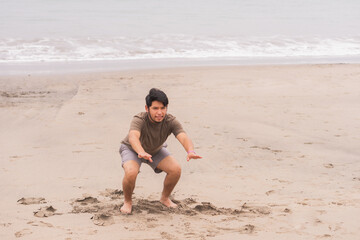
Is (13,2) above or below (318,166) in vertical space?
above

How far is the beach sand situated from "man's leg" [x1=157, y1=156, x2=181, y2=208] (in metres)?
0.12

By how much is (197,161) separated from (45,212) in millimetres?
2133

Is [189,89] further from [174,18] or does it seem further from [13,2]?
[13,2]

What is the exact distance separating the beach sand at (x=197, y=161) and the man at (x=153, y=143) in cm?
23

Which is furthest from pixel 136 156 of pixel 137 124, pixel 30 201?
pixel 30 201

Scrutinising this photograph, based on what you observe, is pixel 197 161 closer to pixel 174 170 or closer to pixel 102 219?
pixel 174 170

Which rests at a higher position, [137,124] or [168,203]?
[137,124]

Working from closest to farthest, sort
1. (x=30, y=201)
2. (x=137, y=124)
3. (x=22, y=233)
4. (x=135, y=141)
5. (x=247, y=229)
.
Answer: (x=22, y=233) < (x=247, y=229) < (x=135, y=141) < (x=137, y=124) < (x=30, y=201)

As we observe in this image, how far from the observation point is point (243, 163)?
18.6ft

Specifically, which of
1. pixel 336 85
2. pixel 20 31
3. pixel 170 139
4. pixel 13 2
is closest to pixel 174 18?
pixel 20 31

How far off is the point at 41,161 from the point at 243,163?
2.26 meters

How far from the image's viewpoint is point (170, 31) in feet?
59.1

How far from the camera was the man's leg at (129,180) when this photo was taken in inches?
158

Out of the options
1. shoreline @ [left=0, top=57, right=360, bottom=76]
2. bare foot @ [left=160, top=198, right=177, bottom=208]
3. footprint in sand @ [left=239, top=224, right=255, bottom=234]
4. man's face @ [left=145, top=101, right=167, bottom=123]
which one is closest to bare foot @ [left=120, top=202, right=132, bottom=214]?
bare foot @ [left=160, top=198, right=177, bottom=208]
